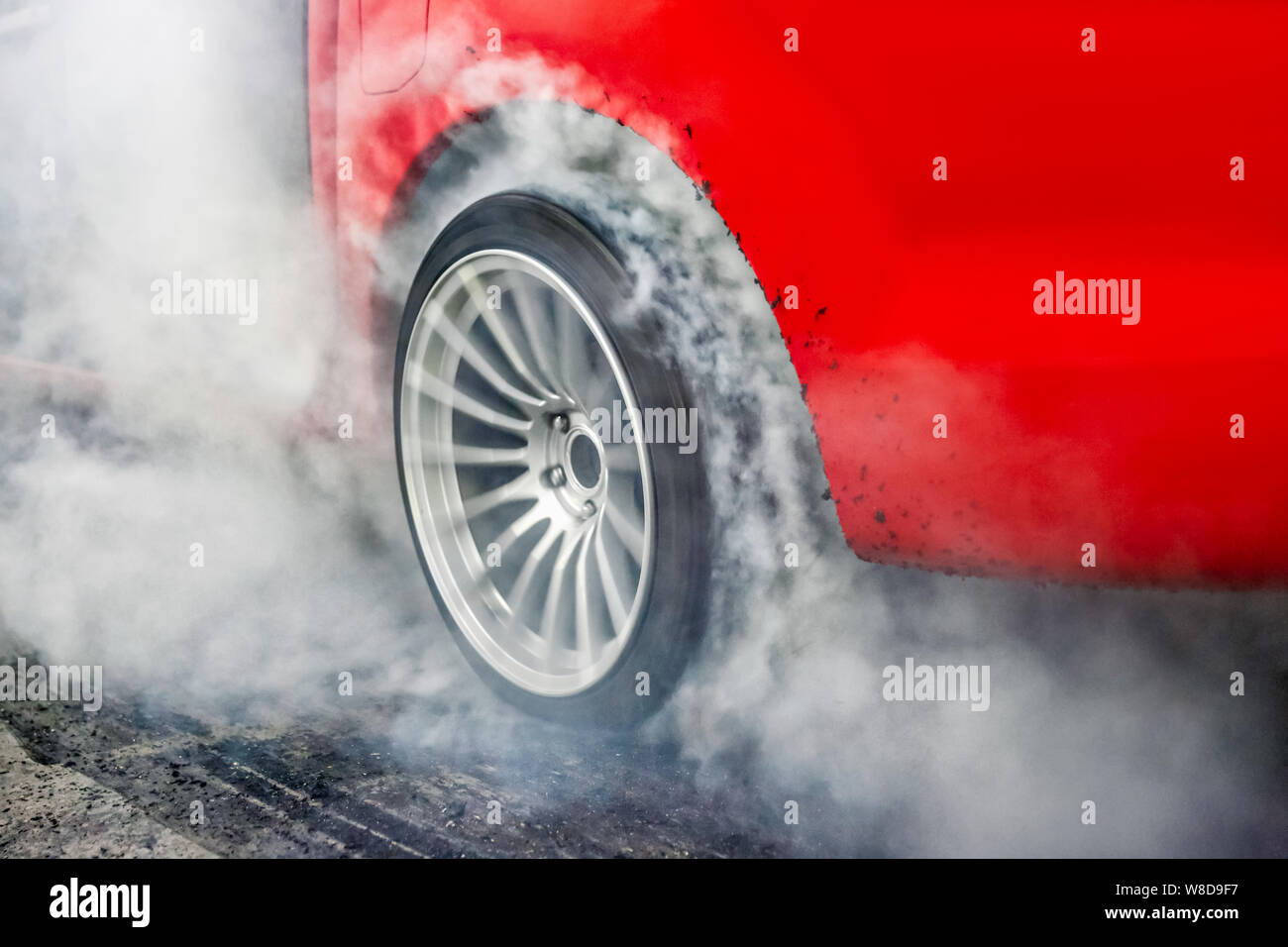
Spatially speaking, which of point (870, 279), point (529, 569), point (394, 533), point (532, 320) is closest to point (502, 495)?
point (529, 569)

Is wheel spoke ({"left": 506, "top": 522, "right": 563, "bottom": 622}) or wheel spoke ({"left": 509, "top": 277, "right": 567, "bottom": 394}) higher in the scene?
wheel spoke ({"left": 509, "top": 277, "right": 567, "bottom": 394})

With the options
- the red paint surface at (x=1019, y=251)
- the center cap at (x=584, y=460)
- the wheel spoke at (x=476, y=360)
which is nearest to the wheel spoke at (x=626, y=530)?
the center cap at (x=584, y=460)

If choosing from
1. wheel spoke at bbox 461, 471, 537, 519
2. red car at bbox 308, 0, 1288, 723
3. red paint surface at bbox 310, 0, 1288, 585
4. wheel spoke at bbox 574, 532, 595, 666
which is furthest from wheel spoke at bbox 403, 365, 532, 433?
red paint surface at bbox 310, 0, 1288, 585

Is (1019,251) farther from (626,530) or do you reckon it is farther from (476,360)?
(476,360)

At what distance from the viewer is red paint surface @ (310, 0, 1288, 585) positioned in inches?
59.6

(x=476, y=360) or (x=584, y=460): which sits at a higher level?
(x=476, y=360)

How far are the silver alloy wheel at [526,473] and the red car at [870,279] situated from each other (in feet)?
0.04

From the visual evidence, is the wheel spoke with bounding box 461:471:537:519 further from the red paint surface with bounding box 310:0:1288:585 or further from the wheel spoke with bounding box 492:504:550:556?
the red paint surface with bounding box 310:0:1288:585

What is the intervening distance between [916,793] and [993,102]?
1232 mm

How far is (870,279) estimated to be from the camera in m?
1.70

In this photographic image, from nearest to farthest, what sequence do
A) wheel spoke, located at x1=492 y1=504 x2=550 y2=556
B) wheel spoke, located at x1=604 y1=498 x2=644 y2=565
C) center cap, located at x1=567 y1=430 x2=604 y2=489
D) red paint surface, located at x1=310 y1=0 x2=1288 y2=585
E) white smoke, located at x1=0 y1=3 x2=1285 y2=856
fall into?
red paint surface, located at x1=310 y1=0 x2=1288 y2=585 → white smoke, located at x1=0 y1=3 x2=1285 y2=856 → wheel spoke, located at x1=604 y1=498 x2=644 y2=565 → center cap, located at x1=567 y1=430 x2=604 y2=489 → wheel spoke, located at x1=492 y1=504 x2=550 y2=556

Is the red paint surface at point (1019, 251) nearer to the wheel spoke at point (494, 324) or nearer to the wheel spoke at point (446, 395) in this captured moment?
the wheel spoke at point (494, 324)

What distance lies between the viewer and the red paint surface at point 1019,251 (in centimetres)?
151

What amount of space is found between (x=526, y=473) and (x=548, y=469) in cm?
7
